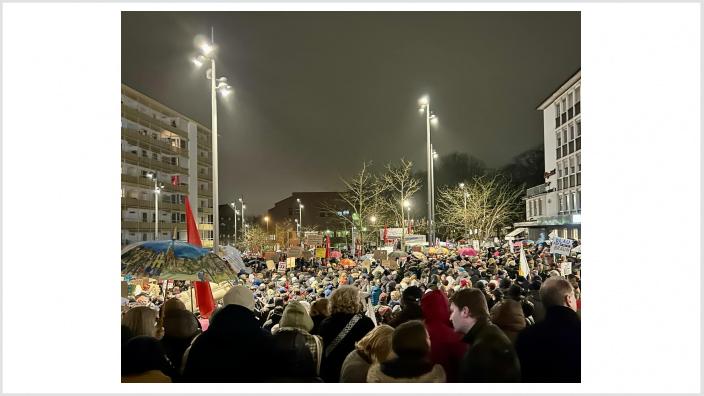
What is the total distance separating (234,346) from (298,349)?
515mm

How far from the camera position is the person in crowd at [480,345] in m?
3.87

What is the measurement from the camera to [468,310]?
4371 millimetres

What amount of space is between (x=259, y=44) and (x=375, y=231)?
11.6 m

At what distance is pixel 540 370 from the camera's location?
4613mm

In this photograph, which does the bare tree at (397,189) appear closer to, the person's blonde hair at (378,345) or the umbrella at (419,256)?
the umbrella at (419,256)

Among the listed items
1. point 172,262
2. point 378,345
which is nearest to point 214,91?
point 172,262

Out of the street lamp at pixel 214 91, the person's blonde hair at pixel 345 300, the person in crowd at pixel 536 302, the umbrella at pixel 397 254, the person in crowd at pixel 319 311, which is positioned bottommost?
the person in crowd at pixel 536 302

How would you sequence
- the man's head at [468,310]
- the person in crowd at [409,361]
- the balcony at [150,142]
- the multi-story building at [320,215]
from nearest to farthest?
the person in crowd at [409,361] < the man's head at [468,310] < the multi-story building at [320,215] < the balcony at [150,142]

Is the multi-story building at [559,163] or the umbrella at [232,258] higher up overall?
the multi-story building at [559,163]

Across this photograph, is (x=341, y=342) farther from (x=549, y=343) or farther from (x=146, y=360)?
(x=549, y=343)

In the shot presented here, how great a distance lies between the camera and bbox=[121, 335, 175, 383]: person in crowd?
4129 millimetres

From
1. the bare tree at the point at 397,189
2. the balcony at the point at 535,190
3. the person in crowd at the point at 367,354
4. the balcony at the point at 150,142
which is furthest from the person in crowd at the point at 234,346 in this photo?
the balcony at the point at 150,142
